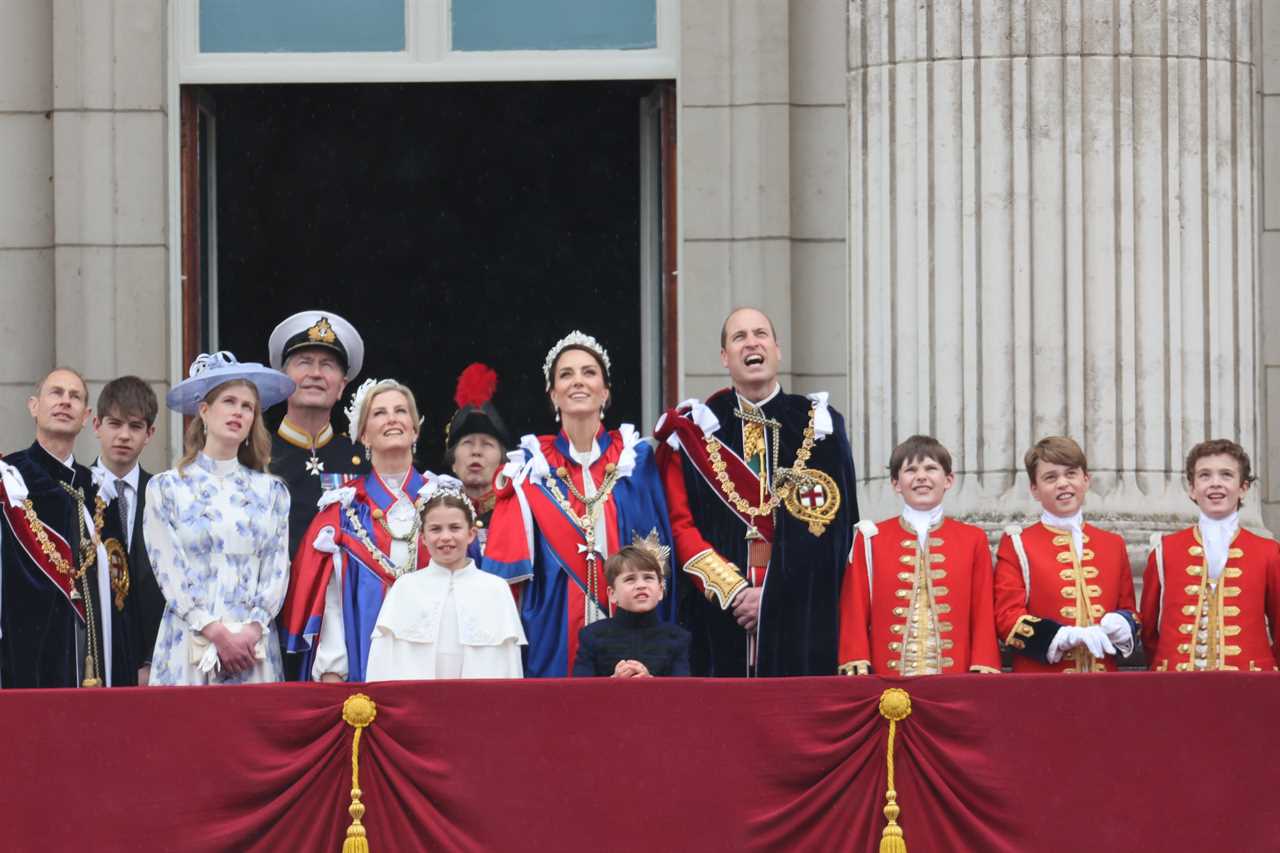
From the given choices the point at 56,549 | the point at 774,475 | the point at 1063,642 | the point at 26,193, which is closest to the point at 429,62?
the point at 26,193

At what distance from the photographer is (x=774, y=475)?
9.70m

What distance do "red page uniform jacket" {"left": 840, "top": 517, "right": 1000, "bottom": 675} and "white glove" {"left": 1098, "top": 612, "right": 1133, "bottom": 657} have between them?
37 centimetres

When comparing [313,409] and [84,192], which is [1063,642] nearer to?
[313,409]

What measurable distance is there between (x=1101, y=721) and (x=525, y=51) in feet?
17.6

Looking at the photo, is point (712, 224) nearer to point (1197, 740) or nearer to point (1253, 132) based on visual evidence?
point (1253, 132)

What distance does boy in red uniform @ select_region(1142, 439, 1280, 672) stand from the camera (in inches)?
367

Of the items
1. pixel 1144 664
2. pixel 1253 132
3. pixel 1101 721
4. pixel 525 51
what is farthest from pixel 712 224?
pixel 1101 721

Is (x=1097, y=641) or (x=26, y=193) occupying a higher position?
(x=26, y=193)

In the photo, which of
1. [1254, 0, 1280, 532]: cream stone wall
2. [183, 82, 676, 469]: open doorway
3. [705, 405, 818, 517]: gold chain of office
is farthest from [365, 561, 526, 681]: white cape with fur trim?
[183, 82, 676, 469]: open doorway

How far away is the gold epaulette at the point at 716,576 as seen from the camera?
9.44m

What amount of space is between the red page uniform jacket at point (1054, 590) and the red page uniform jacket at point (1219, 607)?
15 centimetres

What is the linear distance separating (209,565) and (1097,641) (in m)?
2.97

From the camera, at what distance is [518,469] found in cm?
977

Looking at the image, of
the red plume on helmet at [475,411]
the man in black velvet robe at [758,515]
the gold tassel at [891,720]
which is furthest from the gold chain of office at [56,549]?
the gold tassel at [891,720]
